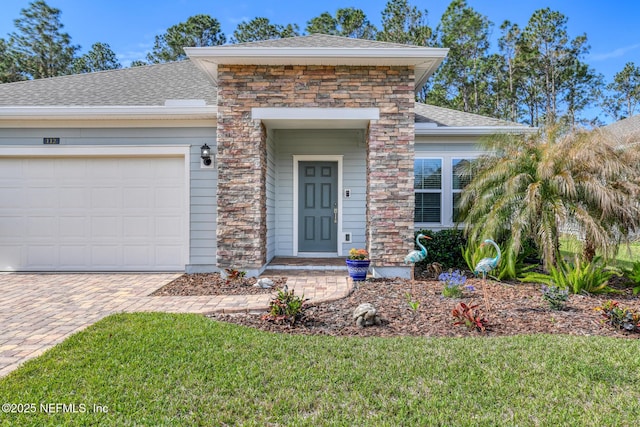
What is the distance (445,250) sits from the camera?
297 inches

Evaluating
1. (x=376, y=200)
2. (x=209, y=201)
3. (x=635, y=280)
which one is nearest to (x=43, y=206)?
(x=209, y=201)

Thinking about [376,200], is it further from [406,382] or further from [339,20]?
[339,20]

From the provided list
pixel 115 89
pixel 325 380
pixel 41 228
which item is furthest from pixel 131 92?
pixel 325 380

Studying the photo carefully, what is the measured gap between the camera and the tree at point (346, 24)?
23688mm

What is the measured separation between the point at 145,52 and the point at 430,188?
970 inches

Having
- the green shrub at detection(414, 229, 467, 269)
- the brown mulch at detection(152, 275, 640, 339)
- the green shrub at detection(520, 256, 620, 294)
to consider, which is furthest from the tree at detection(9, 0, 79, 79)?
the green shrub at detection(520, 256, 620, 294)

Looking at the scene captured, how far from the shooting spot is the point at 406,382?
2695 mm

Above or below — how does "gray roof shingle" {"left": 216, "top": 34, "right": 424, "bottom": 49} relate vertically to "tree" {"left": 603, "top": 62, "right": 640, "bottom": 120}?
below

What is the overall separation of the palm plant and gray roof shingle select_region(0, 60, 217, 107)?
602cm

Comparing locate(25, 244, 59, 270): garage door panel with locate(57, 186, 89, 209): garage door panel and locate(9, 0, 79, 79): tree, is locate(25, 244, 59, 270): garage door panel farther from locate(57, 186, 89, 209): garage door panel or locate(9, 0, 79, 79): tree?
locate(9, 0, 79, 79): tree

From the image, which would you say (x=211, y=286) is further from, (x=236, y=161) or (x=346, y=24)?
(x=346, y=24)

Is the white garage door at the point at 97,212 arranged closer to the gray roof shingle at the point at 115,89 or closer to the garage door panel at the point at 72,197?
the garage door panel at the point at 72,197

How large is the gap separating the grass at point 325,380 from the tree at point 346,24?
77.6 ft

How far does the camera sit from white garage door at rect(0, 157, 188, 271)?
7.29 meters
